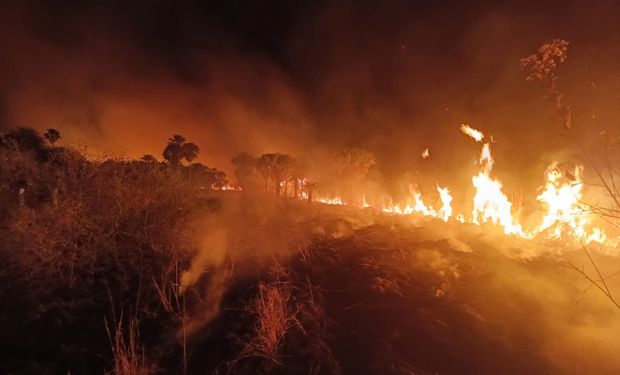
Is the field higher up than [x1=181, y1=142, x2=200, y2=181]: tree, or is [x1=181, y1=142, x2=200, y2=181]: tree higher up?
[x1=181, y1=142, x2=200, y2=181]: tree

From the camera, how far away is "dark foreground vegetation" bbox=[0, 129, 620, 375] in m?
7.46

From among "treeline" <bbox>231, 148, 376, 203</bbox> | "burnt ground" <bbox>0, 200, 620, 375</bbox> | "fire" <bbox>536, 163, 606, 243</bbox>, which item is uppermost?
"treeline" <bbox>231, 148, 376, 203</bbox>

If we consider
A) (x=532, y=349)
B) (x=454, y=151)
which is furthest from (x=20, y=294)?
(x=454, y=151)

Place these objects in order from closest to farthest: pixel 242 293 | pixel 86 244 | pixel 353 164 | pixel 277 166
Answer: pixel 242 293
pixel 86 244
pixel 353 164
pixel 277 166

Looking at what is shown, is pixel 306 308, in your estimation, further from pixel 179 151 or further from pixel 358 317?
pixel 179 151

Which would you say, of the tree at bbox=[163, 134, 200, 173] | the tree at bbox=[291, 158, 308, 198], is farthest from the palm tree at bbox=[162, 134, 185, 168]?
the tree at bbox=[291, 158, 308, 198]

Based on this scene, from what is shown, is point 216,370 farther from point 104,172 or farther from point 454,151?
point 454,151

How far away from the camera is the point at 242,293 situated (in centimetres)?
1049

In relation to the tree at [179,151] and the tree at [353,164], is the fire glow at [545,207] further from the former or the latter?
the tree at [179,151]

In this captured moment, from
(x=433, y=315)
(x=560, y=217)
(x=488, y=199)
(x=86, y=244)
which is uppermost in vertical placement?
(x=488, y=199)

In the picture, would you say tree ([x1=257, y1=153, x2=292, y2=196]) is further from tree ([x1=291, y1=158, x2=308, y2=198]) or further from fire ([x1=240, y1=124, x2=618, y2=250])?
fire ([x1=240, y1=124, x2=618, y2=250])

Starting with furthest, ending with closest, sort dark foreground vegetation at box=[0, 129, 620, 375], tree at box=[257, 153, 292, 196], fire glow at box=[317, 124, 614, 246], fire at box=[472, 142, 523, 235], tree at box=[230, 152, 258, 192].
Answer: tree at box=[230, 152, 258, 192] → tree at box=[257, 153, 292, 196] → fire at box=[472, 142, 523, 235] → fire glow at box=[317, 124, 614, 246] → dark foreground vegetation at box=[0, 129, 620, 375]

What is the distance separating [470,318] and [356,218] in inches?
566

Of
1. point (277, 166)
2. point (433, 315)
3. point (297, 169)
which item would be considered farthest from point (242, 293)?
point (277, 166)
